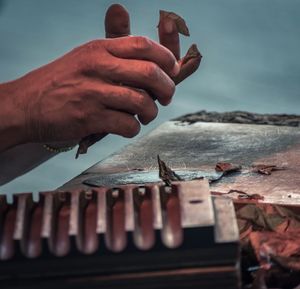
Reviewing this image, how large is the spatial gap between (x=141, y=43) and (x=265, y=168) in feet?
2.42

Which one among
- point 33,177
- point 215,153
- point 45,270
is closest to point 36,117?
point 45,270

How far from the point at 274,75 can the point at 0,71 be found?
1604mm

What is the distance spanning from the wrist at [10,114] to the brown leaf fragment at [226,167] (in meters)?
0.67

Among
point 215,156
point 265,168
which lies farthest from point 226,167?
point 215,156

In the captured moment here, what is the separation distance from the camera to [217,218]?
0.82 meters

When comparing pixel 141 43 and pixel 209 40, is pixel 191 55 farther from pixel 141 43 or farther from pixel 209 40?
pixel 209 40

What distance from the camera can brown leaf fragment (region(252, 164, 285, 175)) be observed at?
1.76m

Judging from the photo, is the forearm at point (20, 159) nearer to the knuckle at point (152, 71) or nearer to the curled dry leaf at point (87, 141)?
the curled dry leaf at point (87, 141)

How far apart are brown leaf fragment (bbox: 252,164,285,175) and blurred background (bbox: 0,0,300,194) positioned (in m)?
1.86

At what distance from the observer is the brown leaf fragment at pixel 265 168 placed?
1758 millimetres

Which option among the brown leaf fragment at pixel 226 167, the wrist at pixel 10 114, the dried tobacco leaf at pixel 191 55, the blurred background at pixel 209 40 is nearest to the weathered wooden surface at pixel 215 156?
the brown leaf fragment at pixel 226 167

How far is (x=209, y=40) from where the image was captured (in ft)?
13.0

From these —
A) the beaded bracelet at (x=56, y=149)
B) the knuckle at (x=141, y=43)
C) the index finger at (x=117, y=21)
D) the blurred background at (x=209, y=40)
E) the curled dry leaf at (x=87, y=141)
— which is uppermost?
the blurred background at (x=209, y=40)

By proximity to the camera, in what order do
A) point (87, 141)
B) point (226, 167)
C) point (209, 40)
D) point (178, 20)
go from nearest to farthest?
point (87, 141) < point (178, 20) < point (226, 167) < point (209, 40)
